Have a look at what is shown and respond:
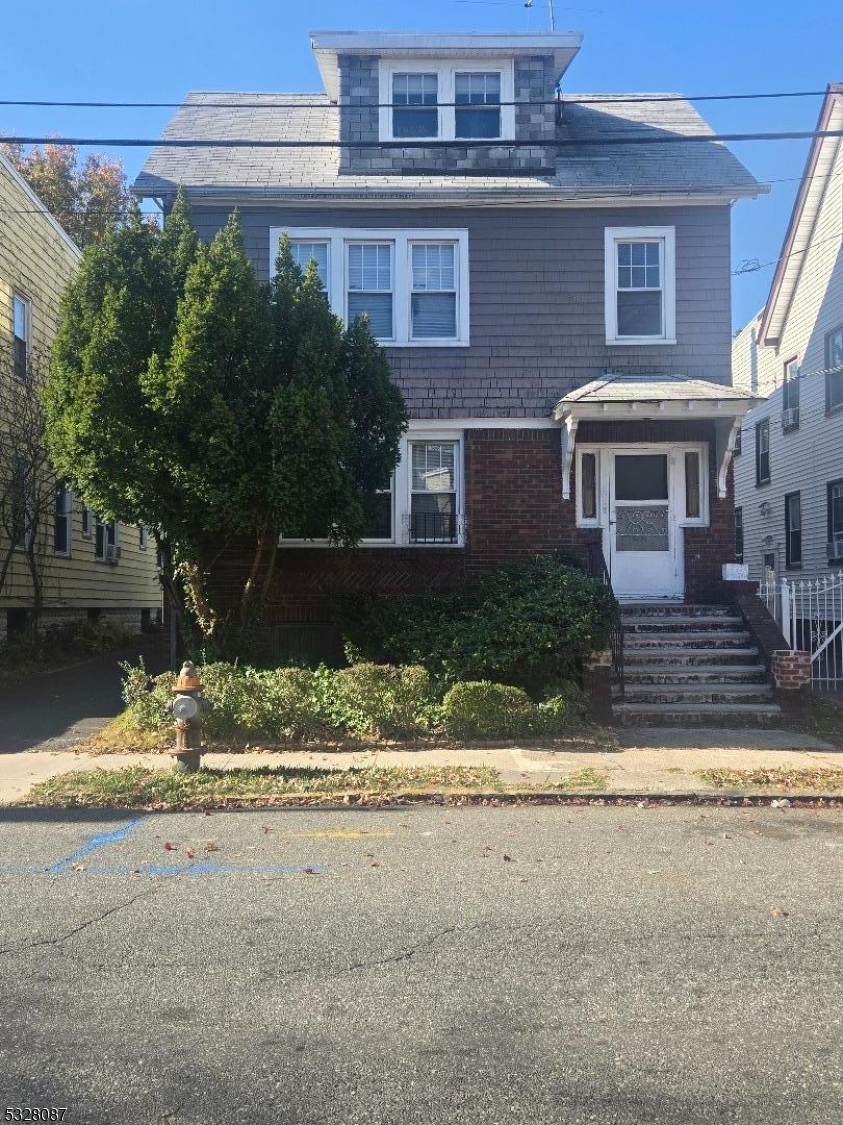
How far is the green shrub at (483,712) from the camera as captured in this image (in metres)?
9.81

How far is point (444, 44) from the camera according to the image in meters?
13.8

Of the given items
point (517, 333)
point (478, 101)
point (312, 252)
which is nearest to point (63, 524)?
point (312, 252)

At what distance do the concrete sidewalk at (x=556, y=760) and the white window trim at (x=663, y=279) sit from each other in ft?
20.4

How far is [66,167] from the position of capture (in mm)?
28703

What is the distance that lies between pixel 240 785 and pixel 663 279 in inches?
383

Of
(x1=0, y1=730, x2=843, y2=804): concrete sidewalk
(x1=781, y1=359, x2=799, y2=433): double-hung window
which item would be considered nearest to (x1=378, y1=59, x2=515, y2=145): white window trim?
(x1=0, y1=730, x2=843, y2=804): concrete sidewalk

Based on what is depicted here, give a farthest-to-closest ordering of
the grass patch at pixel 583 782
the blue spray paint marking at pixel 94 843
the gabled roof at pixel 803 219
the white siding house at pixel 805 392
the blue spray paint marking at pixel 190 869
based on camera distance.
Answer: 1. the white siding house at pixel 805 392
2. the gabled roof at pixel 803 219
3. the grass patch at pixel 583 782
4. the blue spray paint marking at pixel 94 843
5. the blue spray paint marking at pixel 190 869

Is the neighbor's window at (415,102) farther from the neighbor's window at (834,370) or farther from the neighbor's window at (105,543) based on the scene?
the neighbor's window at (105,543)

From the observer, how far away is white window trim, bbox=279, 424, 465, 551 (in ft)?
44.3

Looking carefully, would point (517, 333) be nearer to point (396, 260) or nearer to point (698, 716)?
point (396, 260)

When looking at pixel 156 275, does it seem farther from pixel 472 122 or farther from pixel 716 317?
pixel 716 317

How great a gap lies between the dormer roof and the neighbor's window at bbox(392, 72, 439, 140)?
1.00 ft

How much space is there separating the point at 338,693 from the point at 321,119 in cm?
1067

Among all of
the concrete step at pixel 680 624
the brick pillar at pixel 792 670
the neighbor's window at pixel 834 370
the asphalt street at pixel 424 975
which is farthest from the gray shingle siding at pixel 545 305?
the neighbor's window at pixel 834 370
